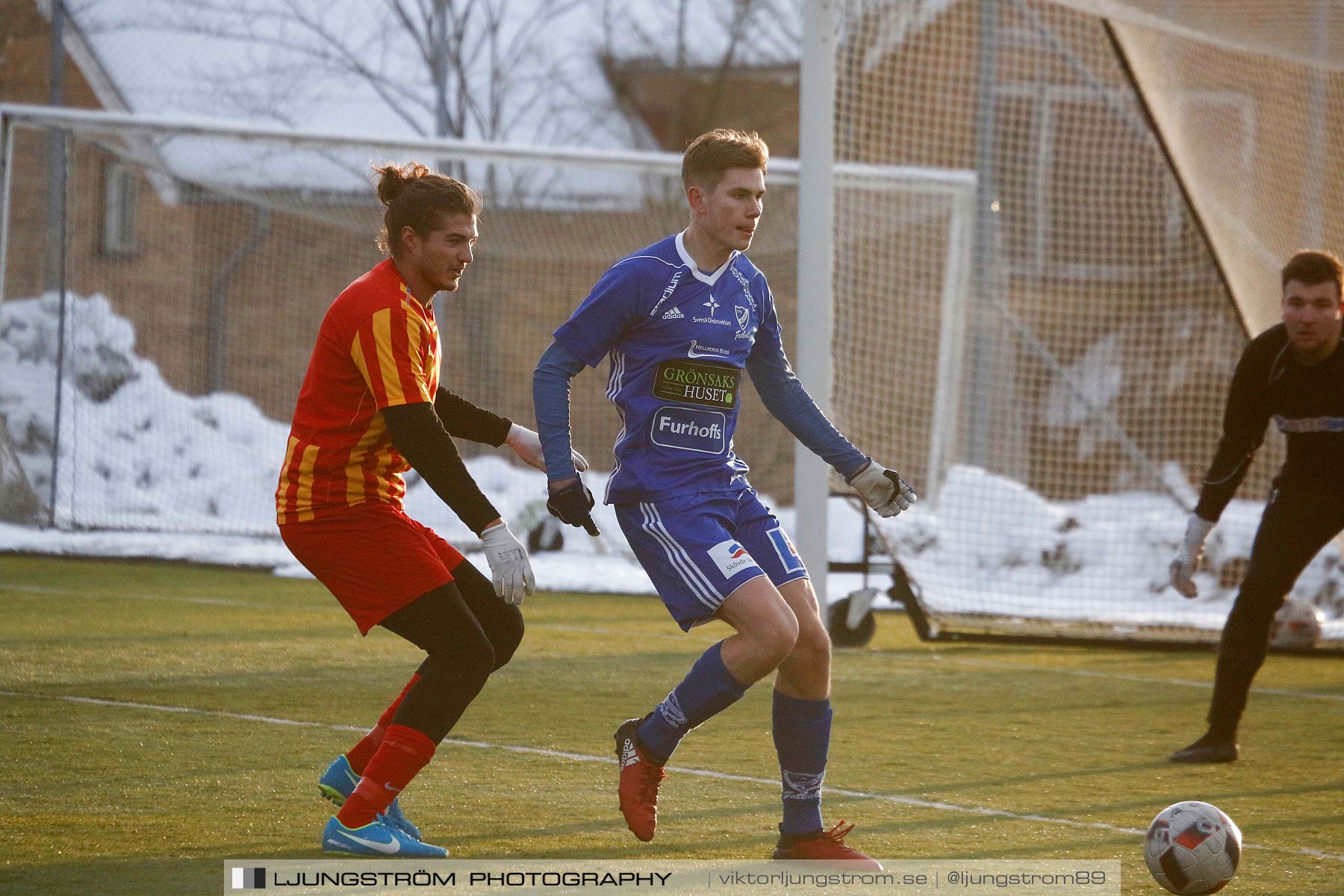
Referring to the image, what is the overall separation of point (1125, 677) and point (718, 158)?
203 inches

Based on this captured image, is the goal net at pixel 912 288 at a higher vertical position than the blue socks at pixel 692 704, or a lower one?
higher

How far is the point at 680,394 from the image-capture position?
4.05 metres

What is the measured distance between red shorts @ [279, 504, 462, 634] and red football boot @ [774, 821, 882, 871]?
109 cm

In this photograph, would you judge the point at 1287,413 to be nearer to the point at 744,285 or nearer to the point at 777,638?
the point at 744,285

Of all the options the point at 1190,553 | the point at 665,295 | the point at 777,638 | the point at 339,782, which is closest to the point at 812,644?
the point at 777,638

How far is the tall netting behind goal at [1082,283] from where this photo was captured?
30.6 ft

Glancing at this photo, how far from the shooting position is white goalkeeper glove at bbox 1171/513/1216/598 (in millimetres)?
5969

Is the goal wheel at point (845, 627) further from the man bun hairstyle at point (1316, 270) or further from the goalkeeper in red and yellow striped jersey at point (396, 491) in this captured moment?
the goalkeeper in red and yellow striped jersey at point (396, 491)

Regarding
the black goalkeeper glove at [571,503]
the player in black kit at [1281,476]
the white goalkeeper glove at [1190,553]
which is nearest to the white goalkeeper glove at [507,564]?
the black goalkeeper glove at [571,503]

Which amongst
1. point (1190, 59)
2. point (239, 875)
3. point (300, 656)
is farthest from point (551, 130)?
point (239, 875)

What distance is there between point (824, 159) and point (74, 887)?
19.5 feet

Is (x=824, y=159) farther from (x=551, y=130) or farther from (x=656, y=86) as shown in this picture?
(x=656, y=86)

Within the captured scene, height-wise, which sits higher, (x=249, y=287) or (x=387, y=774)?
(x=249, y=287)

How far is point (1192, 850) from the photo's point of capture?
3.63 metres
